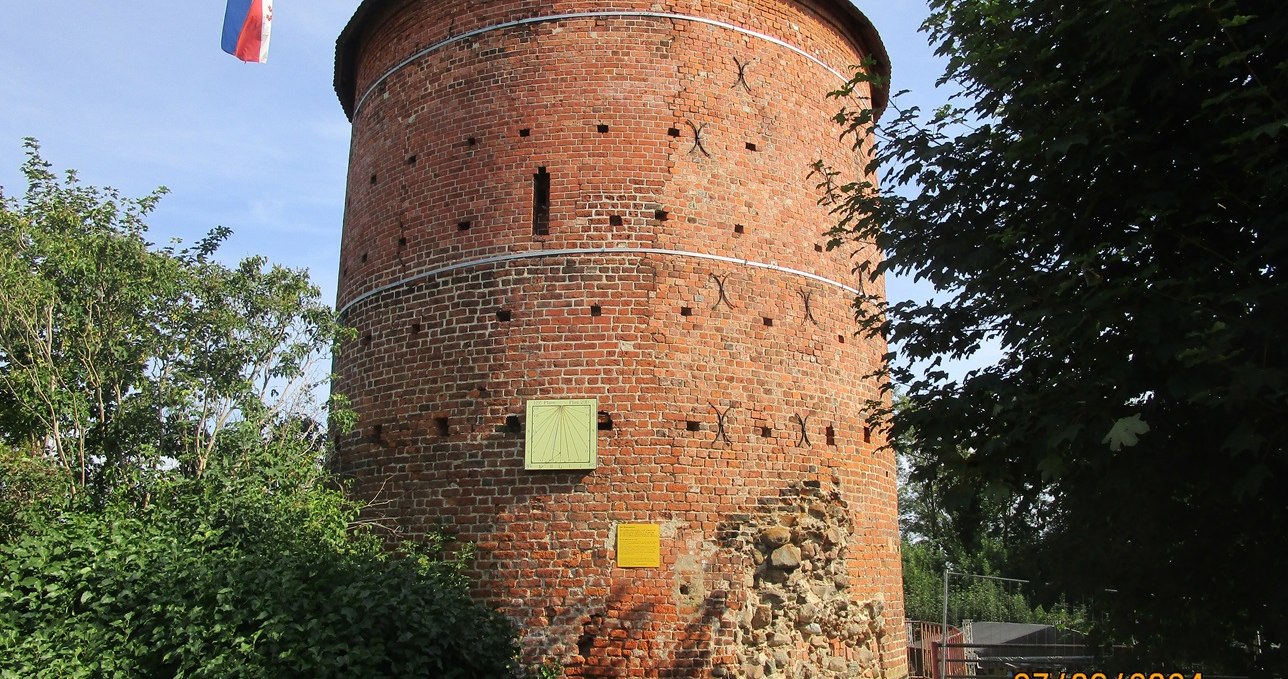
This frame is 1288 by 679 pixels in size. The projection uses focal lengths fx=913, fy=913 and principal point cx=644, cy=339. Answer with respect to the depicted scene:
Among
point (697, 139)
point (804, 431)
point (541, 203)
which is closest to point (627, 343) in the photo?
point (541, 203)

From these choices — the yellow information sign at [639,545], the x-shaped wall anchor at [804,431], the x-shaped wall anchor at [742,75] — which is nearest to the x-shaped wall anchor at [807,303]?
the x-shaped wall anchor at [804,431]

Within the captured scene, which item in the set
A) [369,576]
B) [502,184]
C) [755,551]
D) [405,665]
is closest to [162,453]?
[369,576]

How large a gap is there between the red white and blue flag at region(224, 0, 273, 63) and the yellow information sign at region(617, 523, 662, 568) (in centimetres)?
841

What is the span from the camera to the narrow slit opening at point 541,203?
11227 mm

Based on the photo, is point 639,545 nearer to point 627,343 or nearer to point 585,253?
point 627,343

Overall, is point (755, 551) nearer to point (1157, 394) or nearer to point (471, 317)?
point (471, 317)

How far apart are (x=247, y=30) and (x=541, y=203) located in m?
5.18

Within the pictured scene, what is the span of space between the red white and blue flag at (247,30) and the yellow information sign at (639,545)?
841 cm

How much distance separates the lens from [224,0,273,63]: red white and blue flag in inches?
500

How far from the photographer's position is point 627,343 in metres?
10.6

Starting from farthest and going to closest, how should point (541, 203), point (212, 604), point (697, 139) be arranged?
point (697, 139)
point (541, 203)
point (212, 604)

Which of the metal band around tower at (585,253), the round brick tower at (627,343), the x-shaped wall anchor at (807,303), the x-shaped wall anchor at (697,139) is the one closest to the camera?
the round brick tower at (627,343)

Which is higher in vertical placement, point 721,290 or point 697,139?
point 697,139

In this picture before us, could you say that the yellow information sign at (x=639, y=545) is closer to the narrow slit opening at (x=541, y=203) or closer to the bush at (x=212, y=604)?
the bush at (x=212, y=604)
